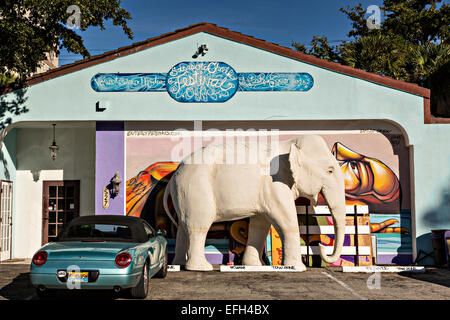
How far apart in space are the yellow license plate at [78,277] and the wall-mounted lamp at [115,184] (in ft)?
19.6

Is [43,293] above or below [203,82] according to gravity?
below

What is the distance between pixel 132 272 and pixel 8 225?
8.34 metres

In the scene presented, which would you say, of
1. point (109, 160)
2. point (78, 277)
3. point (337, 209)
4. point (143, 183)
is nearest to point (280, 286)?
point (337, 209)

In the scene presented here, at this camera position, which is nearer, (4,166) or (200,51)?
(200,51)

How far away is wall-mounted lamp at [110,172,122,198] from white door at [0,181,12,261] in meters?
3.27

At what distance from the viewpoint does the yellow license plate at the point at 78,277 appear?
24.1 ft

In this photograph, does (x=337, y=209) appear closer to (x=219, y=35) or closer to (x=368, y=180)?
(x=368, y=180)

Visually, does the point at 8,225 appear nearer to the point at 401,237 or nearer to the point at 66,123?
the point at 66,123

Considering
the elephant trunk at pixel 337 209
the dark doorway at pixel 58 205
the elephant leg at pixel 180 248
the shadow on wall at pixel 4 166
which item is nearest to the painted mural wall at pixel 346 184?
the elephant leg at pixel 180 248

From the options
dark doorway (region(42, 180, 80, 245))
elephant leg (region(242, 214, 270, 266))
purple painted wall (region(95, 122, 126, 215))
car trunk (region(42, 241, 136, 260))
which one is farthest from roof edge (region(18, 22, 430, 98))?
car trunk (region(42, 241, 136, 260))

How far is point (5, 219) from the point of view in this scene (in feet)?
46.9

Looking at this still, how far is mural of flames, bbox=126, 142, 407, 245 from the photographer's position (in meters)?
13.3

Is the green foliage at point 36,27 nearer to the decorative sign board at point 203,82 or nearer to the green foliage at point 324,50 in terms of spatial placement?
the decorative sign board at point 203,82

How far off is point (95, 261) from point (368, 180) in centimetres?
824
